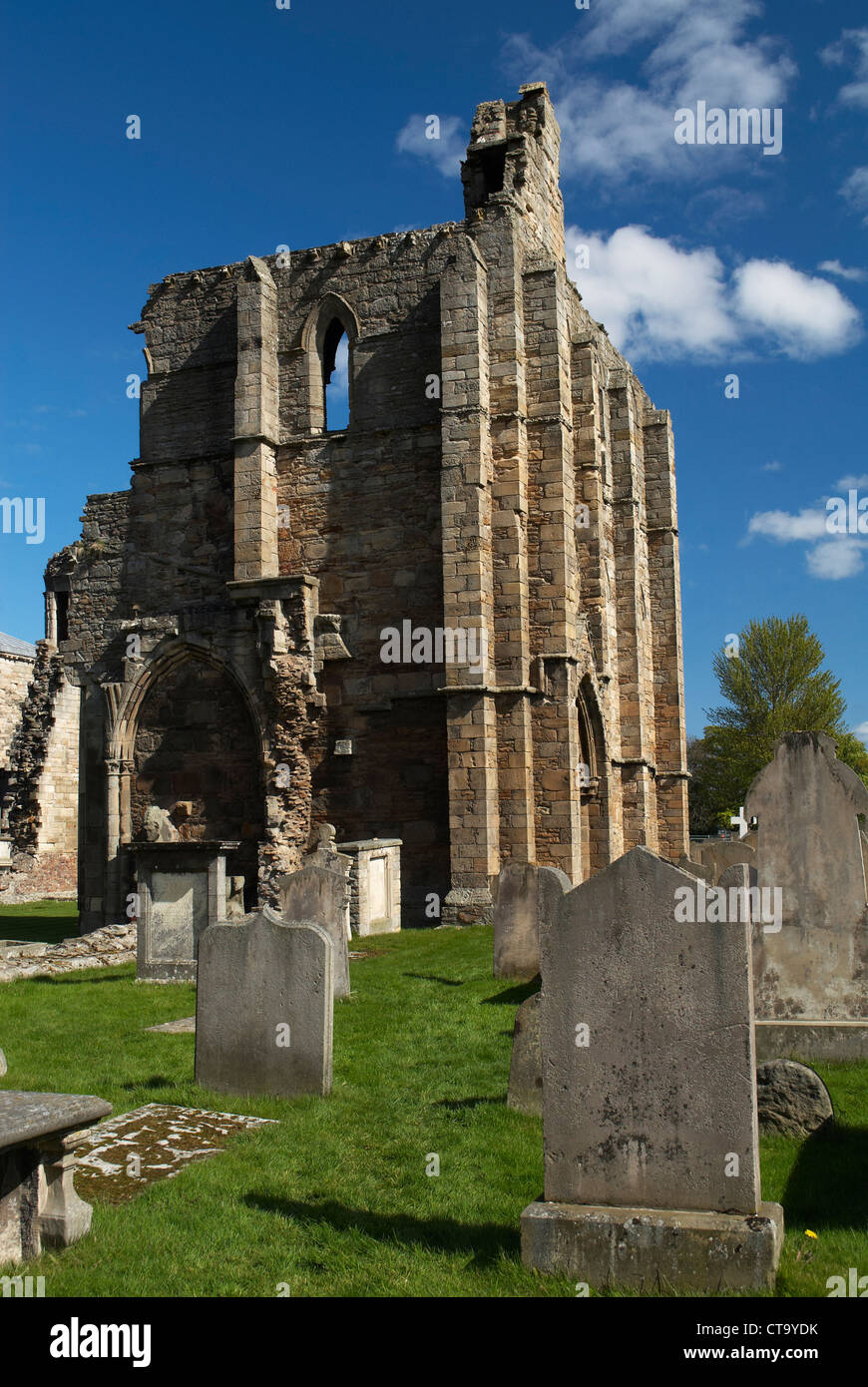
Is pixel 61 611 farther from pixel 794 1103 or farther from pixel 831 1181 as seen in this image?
pixel 831 1181

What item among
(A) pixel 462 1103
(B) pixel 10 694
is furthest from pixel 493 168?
(B) pixel 10 694

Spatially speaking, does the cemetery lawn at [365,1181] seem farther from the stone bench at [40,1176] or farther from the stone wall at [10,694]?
the stone wall at [10,694]

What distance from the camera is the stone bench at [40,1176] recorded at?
4410mm

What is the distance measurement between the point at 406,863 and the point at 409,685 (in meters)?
3.03

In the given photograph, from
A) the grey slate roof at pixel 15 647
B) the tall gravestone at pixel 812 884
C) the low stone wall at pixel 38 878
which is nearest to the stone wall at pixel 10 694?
the grey slate roof at pixel 15 647

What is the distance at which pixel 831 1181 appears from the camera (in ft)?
17.2

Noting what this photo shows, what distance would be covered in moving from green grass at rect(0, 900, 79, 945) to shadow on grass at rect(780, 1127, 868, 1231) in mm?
13512

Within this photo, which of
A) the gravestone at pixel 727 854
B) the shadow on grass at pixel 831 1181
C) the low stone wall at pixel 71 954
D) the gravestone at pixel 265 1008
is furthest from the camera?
the gravestone at pixel 727 854

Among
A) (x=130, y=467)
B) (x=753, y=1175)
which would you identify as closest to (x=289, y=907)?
(x=753, y=1175)

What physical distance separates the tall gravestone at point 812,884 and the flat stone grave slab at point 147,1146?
393 centimetres

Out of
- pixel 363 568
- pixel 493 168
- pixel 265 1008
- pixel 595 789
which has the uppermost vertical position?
pixel 493 168

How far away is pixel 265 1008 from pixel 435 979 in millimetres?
4854

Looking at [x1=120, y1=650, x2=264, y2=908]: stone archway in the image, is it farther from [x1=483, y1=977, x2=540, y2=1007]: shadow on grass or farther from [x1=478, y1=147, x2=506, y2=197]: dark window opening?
[x1=478, y1=147, x2=506, y2=197]: dark window opening

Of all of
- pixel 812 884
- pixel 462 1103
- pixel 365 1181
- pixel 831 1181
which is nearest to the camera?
pixel 831 1181
